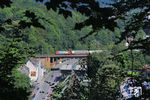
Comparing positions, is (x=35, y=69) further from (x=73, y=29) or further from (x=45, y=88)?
(x=73, y=29)

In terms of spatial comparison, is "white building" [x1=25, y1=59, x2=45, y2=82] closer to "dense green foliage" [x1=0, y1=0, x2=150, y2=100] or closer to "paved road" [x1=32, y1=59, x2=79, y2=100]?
"paved road" [x1=32, y1=59, x2=79, y2=100]

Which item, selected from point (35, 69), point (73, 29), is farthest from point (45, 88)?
point (35, 69)

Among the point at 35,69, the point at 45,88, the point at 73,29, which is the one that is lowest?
the point at 45,88

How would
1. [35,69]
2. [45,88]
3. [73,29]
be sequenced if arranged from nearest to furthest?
[73,29]
[45,88]
[35,69]

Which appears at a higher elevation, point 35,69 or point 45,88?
point 35,69

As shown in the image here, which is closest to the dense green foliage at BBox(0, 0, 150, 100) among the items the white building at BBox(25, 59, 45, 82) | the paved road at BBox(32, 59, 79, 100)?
the paved road at BBox(32, 59, 79, 100)

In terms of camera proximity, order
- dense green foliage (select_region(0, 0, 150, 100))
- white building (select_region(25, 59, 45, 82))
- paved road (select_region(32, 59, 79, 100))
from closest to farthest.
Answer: dense green foliage (select_region(0, 0, 150, 100)) → paved road (select_region(32, 59, 79, 100)) → white building (select_region(25, 59, 45, 82))

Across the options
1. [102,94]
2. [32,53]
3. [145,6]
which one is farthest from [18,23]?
[102,94]

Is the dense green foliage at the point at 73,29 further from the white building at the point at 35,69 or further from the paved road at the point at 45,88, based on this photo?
the white building at the point at 35,69

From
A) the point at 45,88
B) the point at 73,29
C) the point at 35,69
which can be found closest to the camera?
the point at 73,29

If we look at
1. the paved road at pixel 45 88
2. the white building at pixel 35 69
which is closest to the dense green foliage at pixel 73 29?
the paved road at pixel 45 88

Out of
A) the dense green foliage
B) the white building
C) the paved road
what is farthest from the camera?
the white building
